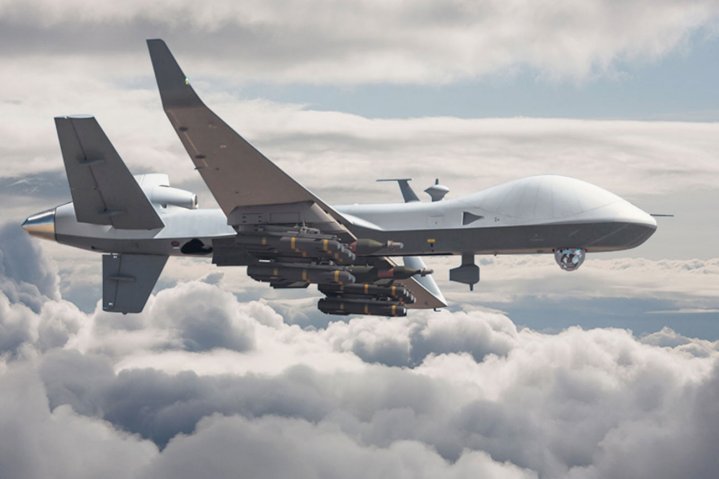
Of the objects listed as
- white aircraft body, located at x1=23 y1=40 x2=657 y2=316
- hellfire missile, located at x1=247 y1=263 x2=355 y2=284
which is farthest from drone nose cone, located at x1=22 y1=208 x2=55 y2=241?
hellfire missile, located at x1=247 y1=263 x2=355 y2=284

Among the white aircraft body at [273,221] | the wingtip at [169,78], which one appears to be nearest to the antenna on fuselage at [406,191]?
the white aircraft body at [273,221]

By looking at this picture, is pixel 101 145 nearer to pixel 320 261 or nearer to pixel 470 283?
pixel 320 261

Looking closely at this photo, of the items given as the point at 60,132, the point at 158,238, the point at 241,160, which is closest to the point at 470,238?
the point at 241,160

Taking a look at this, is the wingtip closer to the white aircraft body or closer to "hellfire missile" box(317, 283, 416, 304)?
the white aircraft body

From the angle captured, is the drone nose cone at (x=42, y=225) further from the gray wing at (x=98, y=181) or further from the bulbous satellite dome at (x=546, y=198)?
the bulbous satellite dome at (x=546, y=198)

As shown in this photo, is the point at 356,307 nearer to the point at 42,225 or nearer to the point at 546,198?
the point at 546,198

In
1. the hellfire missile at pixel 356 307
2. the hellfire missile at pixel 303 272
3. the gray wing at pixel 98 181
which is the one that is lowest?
the hellfire missile at pixel 356 307

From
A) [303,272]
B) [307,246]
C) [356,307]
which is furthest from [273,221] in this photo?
[356,307]
